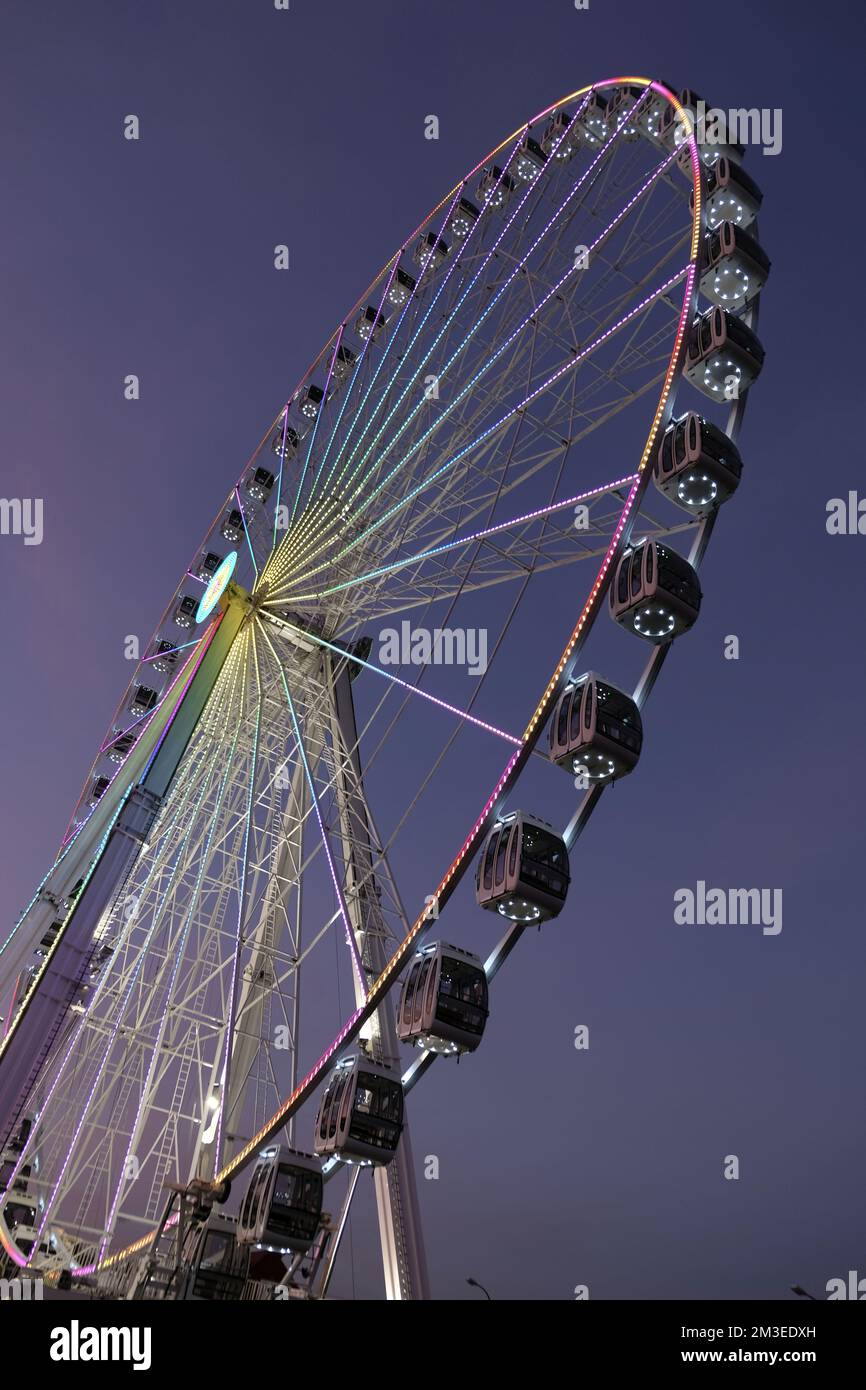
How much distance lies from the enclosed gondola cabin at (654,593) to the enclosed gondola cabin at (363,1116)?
248 inches

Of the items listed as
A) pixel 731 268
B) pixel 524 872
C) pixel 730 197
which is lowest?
pixel 524 872

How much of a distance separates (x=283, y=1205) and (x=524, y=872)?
16.3 ft

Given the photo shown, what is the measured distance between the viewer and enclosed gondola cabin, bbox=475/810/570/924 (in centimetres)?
1190

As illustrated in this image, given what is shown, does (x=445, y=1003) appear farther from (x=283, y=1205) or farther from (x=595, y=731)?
(x=595, y=731)

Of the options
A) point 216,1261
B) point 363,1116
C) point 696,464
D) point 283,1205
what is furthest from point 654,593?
point 216,1261

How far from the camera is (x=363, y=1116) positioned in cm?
1202

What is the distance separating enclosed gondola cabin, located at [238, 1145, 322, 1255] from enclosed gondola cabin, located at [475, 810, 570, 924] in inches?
160

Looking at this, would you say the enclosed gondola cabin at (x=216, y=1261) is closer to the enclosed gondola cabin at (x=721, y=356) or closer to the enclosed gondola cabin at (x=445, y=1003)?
the enclosed gondola cabin at (x=445, y=1003)

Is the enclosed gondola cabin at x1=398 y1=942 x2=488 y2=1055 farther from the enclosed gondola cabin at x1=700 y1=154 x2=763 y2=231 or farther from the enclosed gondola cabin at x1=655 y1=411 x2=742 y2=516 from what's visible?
the enclosed gondola cabin at x1=700 y1=154 x2=763 y2=231

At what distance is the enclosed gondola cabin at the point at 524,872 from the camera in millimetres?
11898

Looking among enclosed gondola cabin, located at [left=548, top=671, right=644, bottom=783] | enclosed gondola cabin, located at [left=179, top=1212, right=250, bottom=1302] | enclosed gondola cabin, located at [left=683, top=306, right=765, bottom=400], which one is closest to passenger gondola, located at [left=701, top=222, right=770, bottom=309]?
enclosed gondola cabin, located at [left=683, top=306, right=765, bottom=400]
